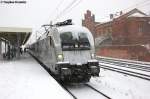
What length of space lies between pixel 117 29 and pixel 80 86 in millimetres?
36533

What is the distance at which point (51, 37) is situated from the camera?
15758mm

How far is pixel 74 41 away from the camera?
15.0 m

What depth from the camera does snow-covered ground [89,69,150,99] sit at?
12570 mm

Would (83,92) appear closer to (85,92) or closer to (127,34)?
(85,92)

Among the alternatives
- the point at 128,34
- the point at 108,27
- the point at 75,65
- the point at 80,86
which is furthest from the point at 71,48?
the point at 108,27

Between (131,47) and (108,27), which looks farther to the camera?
(108,27)

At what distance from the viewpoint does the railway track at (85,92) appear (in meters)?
12.6

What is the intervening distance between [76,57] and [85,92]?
1.93m

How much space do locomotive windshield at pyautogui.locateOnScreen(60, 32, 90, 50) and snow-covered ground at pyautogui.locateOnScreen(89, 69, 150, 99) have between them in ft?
7.17

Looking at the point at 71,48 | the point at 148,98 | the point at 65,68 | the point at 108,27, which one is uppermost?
the point at 108,27

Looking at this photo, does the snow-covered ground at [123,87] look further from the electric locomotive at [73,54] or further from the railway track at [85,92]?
the electric locomotive at [73,54]

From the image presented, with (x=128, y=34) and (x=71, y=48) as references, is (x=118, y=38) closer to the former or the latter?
(x=128, y=34)

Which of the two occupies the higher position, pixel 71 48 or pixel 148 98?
pixel 71 48

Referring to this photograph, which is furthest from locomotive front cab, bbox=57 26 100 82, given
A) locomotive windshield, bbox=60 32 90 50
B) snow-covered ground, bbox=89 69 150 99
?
snow-covered ground, bbox=89 69 150 99
